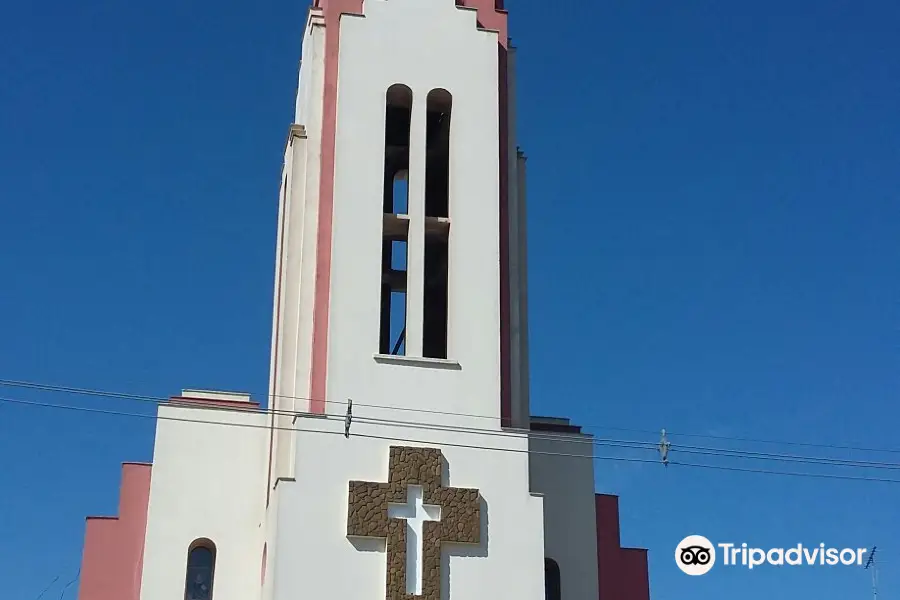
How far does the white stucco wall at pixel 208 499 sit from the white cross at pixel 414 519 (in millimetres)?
2883

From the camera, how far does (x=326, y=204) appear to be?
82.3 ft

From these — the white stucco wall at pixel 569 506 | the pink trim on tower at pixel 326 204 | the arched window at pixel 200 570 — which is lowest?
the arched window at pixel 200 570

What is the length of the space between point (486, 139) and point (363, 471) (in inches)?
242

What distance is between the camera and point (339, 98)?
25.6 meters

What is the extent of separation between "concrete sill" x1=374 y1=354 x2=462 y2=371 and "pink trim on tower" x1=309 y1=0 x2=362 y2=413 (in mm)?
932

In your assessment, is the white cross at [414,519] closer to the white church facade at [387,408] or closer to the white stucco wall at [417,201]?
the white church facade at [387,408]

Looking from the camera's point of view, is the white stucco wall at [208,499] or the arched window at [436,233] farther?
the arched window at [436,233]

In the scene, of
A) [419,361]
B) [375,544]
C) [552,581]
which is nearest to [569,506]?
[552,581]

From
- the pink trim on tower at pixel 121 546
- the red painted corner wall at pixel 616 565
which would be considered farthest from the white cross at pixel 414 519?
the pink trim on tower at pixel 121 546

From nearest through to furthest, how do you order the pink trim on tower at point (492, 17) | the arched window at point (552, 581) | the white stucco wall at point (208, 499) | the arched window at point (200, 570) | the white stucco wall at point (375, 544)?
the white stucco wall at point (375, 544), the white stucco wall at point (208, 499), the arched window at point (200, 570), the arched window at point (552, 581), the pink trim on tower at point (492, 17)

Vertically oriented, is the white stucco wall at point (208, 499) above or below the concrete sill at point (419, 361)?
below

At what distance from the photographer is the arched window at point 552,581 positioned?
83.6 feet

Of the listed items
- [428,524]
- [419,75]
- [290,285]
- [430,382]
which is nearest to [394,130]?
[419,75]

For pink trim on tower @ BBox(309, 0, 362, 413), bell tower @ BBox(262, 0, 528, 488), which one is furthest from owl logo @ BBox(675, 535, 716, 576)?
pink trim on tower @ BBox(309, 0, 362, 413)
